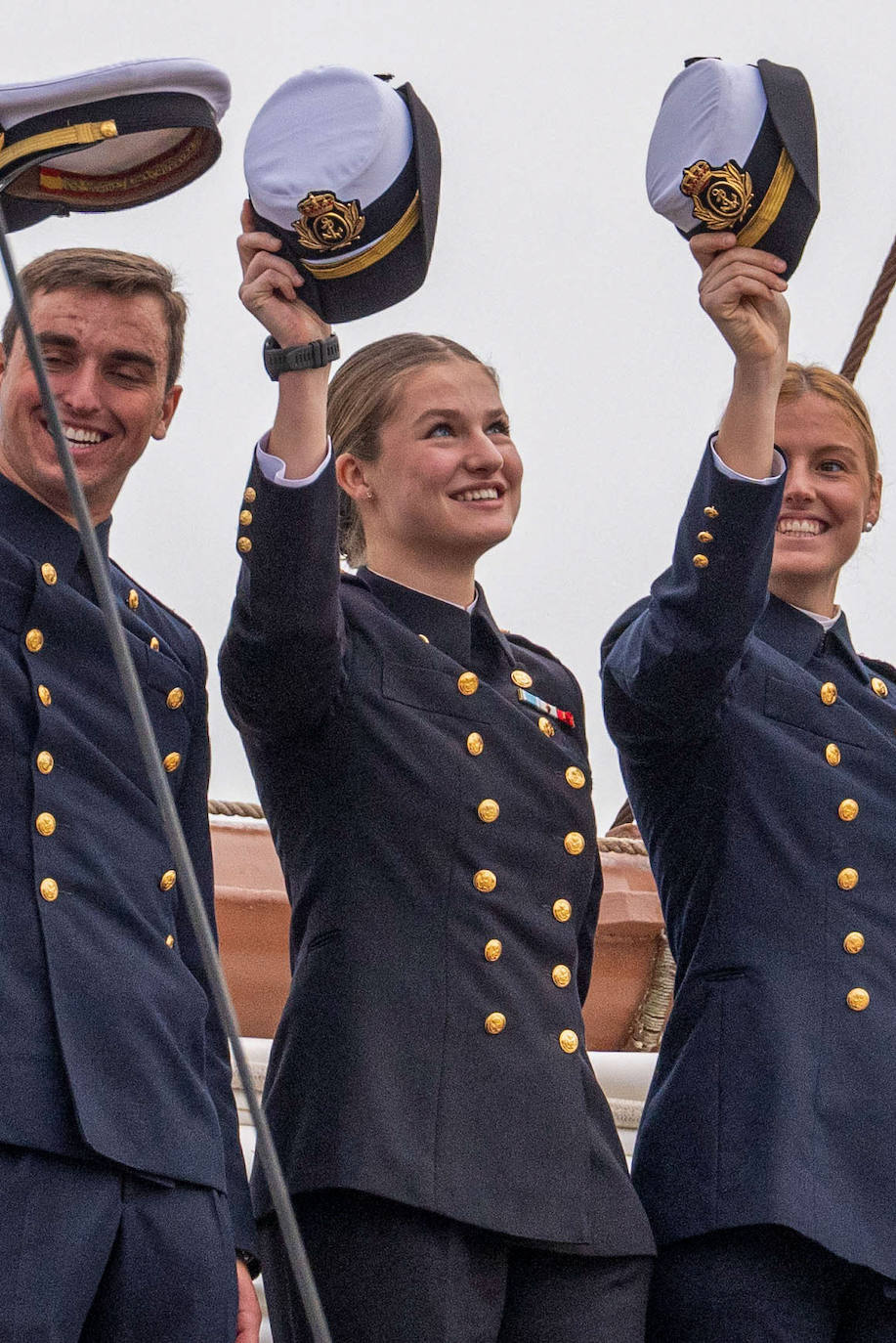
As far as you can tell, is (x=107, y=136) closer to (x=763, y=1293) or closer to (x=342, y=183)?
(x=342, y=183)

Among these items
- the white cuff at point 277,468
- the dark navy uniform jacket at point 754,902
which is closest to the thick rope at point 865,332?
the dark navy uniform jacket at point 754,902

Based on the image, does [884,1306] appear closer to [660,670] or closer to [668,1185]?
[668,1185]

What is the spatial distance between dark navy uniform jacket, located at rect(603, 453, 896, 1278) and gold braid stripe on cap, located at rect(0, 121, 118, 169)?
0.66 m

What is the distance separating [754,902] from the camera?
2.18m

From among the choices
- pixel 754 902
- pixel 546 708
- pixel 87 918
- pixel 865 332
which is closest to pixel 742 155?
pixel 546 708

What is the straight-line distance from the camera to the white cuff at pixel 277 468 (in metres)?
1.94

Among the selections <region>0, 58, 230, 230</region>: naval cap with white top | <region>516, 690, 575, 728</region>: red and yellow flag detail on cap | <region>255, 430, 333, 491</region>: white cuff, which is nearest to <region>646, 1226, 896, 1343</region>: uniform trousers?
<region>516, 690, 575, 728</region>: red and yellow flag detail on cap

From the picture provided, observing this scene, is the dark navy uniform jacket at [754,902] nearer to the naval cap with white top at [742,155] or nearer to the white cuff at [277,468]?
the naval cap with white top at [742,155]

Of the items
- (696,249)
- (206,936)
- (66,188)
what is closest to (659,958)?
(696,249)

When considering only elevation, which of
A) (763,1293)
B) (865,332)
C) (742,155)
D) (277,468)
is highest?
(742,155)

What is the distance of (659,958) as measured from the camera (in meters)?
3.23

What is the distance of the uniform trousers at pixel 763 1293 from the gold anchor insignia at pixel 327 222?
0.96 meters

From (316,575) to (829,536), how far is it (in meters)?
0.73

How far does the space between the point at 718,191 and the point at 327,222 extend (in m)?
0.38
